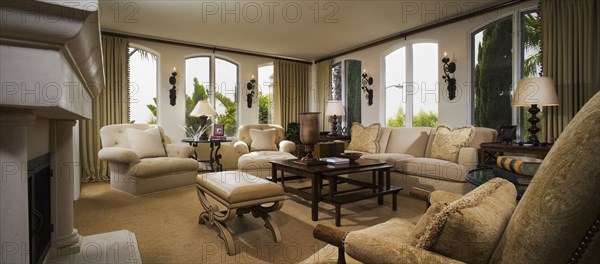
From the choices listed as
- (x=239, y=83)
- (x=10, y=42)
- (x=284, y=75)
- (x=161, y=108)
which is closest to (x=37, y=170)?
(x=10, y=42)

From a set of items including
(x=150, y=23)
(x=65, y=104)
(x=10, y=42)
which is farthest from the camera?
(x=150, y=23)

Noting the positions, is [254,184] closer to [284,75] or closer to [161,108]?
[161,108]

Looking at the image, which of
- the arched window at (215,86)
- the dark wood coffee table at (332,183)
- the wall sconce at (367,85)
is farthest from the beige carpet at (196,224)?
the wall sconce at (367,85)

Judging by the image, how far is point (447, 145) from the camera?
11.9ft

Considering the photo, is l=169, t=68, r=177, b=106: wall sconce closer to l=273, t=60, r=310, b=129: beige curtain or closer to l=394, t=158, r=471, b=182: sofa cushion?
l=273, t=60, r=310, b=129: beige curtain

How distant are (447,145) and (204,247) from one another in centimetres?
294

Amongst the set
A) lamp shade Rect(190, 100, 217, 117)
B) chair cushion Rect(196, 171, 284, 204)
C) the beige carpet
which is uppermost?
lamp shade Rect(190, 100, 217, 117)

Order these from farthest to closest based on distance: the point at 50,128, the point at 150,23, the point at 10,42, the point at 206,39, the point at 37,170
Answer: the point at 206,39 → the point at 150,23 → the point at 50,128 → the point at 37,170 → the point at 10,42

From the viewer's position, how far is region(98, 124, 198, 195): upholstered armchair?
3572mm

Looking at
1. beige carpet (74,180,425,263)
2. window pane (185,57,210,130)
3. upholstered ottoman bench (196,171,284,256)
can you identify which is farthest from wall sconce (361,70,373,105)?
upholstered ottoman bench (196,171,284,256)

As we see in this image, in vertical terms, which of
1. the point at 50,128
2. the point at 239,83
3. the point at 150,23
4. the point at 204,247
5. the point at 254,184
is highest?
the point at 150,23

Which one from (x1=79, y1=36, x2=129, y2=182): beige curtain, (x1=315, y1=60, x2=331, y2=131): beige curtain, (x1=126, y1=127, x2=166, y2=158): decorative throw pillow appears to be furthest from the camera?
(x1=315, y1=60, x2=331, y2=131): beige curtain

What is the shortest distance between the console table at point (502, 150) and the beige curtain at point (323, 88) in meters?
3.48

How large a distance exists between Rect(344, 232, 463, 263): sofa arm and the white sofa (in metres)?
2.73
